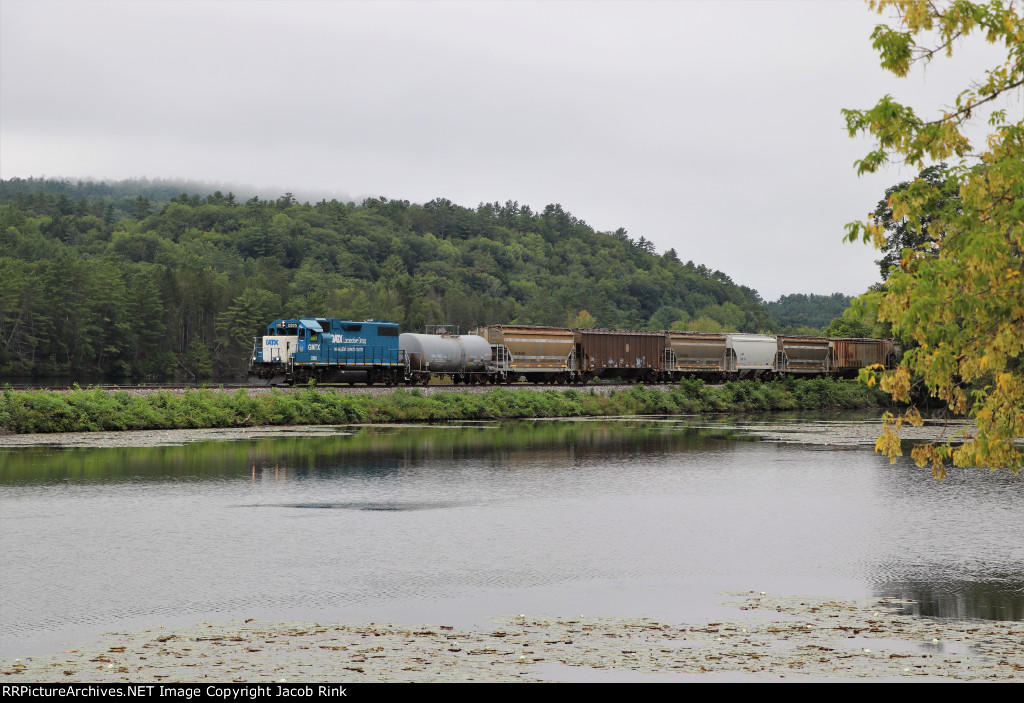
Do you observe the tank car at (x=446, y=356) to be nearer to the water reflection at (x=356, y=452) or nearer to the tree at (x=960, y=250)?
the water reflection at (x=356, y=452)

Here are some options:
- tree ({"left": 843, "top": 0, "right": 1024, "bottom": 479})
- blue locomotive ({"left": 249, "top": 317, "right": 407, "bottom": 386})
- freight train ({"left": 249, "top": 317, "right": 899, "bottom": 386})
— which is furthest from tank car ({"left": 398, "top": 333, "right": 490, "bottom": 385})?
tree ({"left": 843, "top": 0, "right": 1024, "bottom": 479})

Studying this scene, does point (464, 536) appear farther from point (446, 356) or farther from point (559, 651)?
point (446, 356)

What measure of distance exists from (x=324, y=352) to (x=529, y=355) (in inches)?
621

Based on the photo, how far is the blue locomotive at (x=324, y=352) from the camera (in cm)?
5997

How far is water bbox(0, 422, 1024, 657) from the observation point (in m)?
16.0

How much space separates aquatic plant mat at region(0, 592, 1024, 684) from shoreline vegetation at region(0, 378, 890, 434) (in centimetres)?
3406

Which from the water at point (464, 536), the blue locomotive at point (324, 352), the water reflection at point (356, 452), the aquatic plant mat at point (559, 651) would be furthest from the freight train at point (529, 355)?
the aquatic plant mat at point (559, 651)

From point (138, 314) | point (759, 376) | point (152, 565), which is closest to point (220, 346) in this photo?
point (138, 314)

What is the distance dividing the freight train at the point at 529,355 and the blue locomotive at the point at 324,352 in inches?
2.3

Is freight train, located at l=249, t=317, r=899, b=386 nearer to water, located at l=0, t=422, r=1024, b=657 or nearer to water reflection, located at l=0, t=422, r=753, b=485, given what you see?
water reflection, located at l=0, t=422, r=753, b=485

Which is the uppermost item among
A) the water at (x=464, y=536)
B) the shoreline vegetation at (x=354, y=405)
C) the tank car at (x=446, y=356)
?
the tank car at (x=446, y=356)

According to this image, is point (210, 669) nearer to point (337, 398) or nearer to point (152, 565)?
point (152, 565)

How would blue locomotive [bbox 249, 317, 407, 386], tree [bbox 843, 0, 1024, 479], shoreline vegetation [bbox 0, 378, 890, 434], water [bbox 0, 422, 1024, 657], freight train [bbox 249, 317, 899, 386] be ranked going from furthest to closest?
freight train [bbox 249, 317, 899, 386], blue locomotive [bbox 249, 317, 407, 386], shoreline vegetation [bbox 0, 378, 890, 434], water [bbox 0, 422, 1024, 657], tree [bbox 843, 0, 1024, 479]

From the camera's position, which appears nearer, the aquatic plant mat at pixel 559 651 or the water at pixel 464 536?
the aquatic plant mat at pixel 559 651
